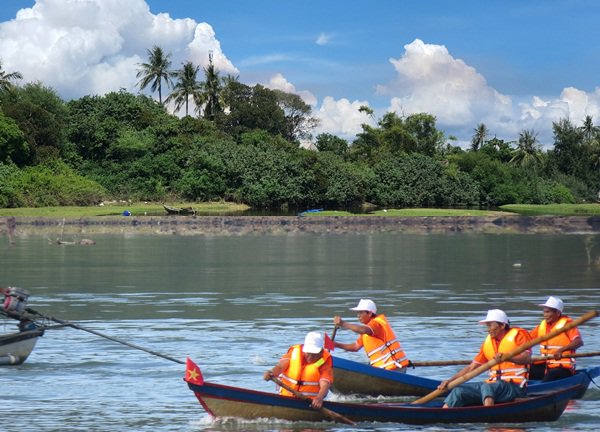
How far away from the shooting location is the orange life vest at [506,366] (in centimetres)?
1800

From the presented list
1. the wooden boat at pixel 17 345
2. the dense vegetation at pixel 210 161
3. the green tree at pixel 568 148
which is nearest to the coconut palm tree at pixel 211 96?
the dense vegetation at pixel 210 161

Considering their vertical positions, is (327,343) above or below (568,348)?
above

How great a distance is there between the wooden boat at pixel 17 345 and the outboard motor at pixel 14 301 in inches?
25.5

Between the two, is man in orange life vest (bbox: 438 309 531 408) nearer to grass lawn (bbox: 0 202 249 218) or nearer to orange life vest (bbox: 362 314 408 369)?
orange life vest (bbox: 362 314 408 369)

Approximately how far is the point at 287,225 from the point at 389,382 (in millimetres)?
85300

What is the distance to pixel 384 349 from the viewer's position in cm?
2031

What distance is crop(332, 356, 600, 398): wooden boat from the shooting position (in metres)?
19.3

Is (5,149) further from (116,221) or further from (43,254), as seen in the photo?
(43,254)

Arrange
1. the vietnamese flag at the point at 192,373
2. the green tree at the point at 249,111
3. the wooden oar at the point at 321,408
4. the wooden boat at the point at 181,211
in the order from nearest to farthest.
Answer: the vietnamese flag at the point at 192,373, the wooden oar at the point at 321,408, the wooden boat at the point at 181,211, the green tree at the point at 249,111

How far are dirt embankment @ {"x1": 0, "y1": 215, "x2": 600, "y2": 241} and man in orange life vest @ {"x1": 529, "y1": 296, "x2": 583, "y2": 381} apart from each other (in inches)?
2796

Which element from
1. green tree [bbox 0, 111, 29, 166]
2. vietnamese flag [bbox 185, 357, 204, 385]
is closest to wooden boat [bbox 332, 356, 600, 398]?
vietnamese flag [bbox 185, 357, 204, 385]

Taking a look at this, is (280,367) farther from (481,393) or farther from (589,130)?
(589,130)

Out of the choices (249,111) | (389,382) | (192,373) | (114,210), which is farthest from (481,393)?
(249,111)

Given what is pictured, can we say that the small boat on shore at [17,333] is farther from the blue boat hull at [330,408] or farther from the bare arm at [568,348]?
the bare arm at [568,348]
